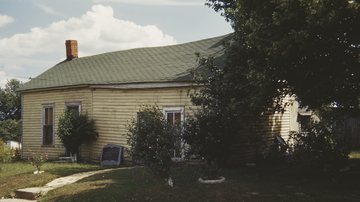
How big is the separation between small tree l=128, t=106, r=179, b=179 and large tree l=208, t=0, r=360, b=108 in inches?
123

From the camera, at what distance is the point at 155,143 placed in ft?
41.9

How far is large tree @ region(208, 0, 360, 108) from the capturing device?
34.1 feet

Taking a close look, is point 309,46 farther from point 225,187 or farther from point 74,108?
point 74,108

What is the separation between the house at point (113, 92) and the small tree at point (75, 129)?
1.27 ft

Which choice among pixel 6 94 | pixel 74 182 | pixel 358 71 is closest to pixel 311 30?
pixel 358 71

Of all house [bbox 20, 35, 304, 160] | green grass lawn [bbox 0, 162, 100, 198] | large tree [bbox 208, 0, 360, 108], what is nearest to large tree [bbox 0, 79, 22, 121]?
house [bbox 20, 35, 304, 160]

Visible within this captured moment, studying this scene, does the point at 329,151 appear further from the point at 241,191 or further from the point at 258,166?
the point at 241,191

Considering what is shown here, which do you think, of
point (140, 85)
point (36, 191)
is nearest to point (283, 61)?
point (36, 191)

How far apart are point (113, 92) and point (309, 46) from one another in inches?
480

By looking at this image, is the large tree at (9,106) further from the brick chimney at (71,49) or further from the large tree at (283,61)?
the large tree at (283,61)

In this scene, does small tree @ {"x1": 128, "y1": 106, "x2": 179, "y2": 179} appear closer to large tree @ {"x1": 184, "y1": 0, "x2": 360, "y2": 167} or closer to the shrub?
large tree @ {"x1": 184, "y1": 0, "x2": 360, "y2": 167}

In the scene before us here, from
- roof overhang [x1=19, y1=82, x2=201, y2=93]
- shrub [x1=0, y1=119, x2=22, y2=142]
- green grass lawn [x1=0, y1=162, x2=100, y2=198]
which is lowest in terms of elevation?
shrub [x1=0, y1=119, x2=22, y2=142]

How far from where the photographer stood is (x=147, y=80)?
1962cm

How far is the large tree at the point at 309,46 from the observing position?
409 inches
